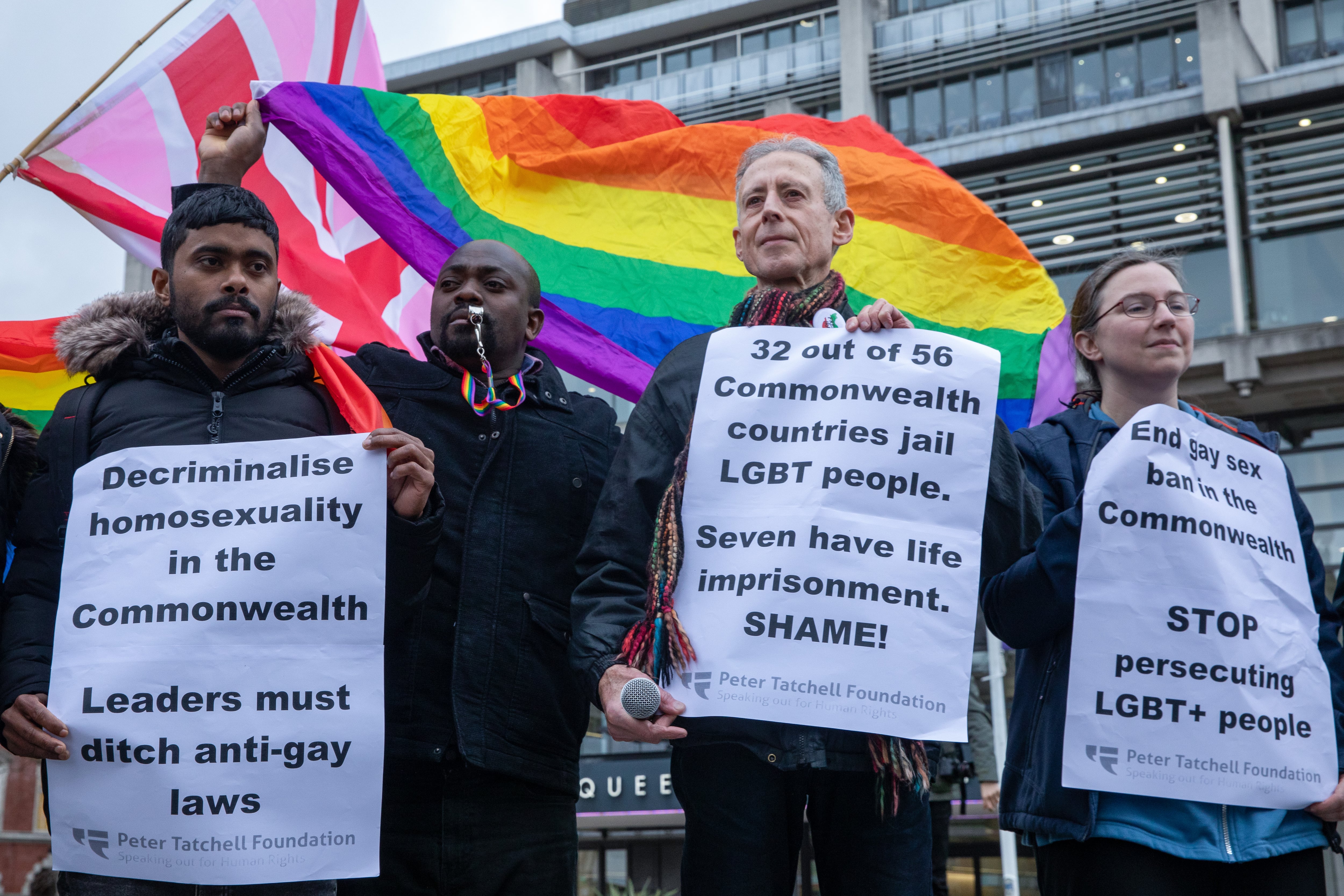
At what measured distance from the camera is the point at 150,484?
2.76 metres

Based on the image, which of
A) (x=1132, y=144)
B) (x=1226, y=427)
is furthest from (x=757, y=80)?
(x=1226, y=427)

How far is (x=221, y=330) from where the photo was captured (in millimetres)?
2895

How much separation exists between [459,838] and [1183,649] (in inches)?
62.7

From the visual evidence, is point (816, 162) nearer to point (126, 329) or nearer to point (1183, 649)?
point (1183, 649)

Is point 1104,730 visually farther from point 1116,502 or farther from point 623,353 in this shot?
point 623,353

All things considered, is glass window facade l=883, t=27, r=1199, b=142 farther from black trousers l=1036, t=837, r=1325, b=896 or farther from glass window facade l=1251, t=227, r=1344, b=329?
black trousers l=1036, t=837, r=1325, b=896

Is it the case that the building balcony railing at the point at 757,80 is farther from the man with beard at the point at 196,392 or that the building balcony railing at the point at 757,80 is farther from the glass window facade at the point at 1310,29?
the man with beard at the point at 196,392

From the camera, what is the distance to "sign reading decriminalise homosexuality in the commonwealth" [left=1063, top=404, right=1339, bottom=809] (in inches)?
103

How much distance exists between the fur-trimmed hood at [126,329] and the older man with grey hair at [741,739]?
816 millimetres

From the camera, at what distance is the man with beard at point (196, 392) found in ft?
9.11

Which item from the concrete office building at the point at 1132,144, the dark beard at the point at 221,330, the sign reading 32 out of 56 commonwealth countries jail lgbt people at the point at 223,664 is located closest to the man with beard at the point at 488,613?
the sign reading 32 out of 56 commonwealth countries jail lgbt people at the point at 223,664

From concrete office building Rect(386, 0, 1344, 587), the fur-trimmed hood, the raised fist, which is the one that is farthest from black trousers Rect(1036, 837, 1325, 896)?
concrete office building Rect(386, 0, 1344, 587)

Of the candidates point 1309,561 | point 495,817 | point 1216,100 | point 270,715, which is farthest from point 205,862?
point 1216,100

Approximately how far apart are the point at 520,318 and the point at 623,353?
3.96 feet
